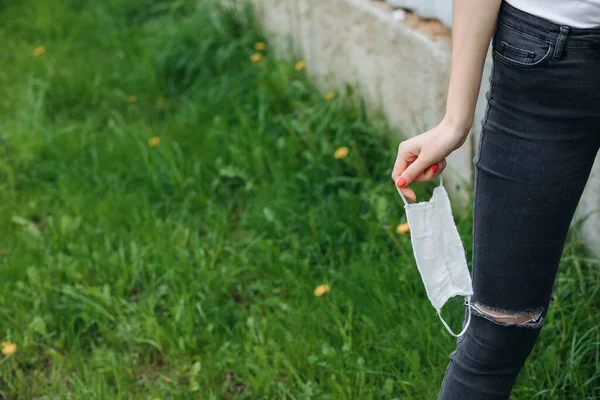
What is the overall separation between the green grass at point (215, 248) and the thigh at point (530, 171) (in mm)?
728

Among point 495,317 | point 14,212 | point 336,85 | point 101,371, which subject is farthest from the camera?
point 336,85

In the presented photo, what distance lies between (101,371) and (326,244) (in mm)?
868

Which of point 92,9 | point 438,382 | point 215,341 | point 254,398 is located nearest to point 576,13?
point 438,382

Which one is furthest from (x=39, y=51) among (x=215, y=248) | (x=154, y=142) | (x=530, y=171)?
(x=530, y=171)

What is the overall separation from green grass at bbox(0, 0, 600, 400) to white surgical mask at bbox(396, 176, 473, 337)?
2.20 ft

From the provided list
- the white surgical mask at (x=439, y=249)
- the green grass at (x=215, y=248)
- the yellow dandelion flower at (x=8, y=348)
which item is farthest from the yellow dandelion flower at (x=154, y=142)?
the white surgical mask at (x=439, y=249)

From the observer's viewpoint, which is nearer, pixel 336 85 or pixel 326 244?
pixel 326 244

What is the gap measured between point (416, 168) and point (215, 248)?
1629 millimetres

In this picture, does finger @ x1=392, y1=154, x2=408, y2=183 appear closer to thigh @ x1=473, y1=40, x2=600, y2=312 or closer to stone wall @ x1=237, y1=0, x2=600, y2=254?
thigh @ x1=473, y1=40, x2=600, y2=312

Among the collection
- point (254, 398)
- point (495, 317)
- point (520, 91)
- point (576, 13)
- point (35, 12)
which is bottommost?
point (35, 12)

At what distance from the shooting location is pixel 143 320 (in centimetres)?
265

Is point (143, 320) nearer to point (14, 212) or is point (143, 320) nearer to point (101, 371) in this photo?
point (101, 371)

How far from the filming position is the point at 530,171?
1.32 m

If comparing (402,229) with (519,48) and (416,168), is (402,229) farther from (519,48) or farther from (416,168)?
(519,48)
